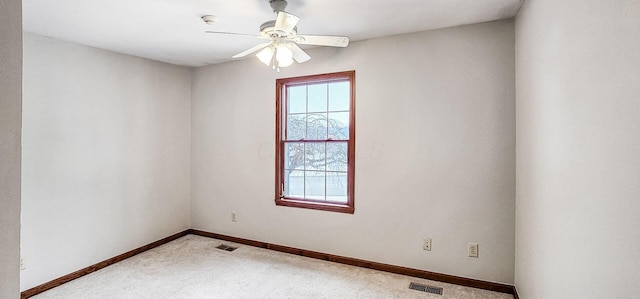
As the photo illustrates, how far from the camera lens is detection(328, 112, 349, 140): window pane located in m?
3.56

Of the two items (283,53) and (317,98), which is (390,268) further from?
(283,53)

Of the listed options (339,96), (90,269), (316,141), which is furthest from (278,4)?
(90,269)

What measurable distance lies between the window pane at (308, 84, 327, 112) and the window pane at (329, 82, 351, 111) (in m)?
0.08

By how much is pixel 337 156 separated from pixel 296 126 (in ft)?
2.18

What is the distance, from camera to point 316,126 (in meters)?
3.76

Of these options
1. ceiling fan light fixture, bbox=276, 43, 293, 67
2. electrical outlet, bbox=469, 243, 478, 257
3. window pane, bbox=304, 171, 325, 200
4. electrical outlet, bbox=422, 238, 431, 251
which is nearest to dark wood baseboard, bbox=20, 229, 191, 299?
window pane, bbox=304, 171, 325, 200

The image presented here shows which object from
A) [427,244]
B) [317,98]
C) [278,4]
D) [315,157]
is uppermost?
[278,4]

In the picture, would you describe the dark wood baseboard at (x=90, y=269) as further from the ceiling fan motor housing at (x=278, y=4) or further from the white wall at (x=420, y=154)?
the ceiling fan motor housing at (x=278, y=4)

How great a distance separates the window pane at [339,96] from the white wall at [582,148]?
5.64ft

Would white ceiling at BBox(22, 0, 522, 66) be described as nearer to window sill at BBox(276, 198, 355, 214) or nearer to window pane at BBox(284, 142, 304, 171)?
window pane at BBox(284, 142, 304, 171)

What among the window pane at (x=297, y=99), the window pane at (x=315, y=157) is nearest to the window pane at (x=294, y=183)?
the window pane at (x=315, y=157)

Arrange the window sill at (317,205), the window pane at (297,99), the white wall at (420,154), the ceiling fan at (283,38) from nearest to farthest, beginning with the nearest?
1. the ceiling fan at (283,38)
2. the white wall at (420,154)
3. the window sill at (317,205)
4. the window pane at (297,99)

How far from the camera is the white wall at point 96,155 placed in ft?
9.75

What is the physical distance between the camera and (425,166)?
3107 mm
